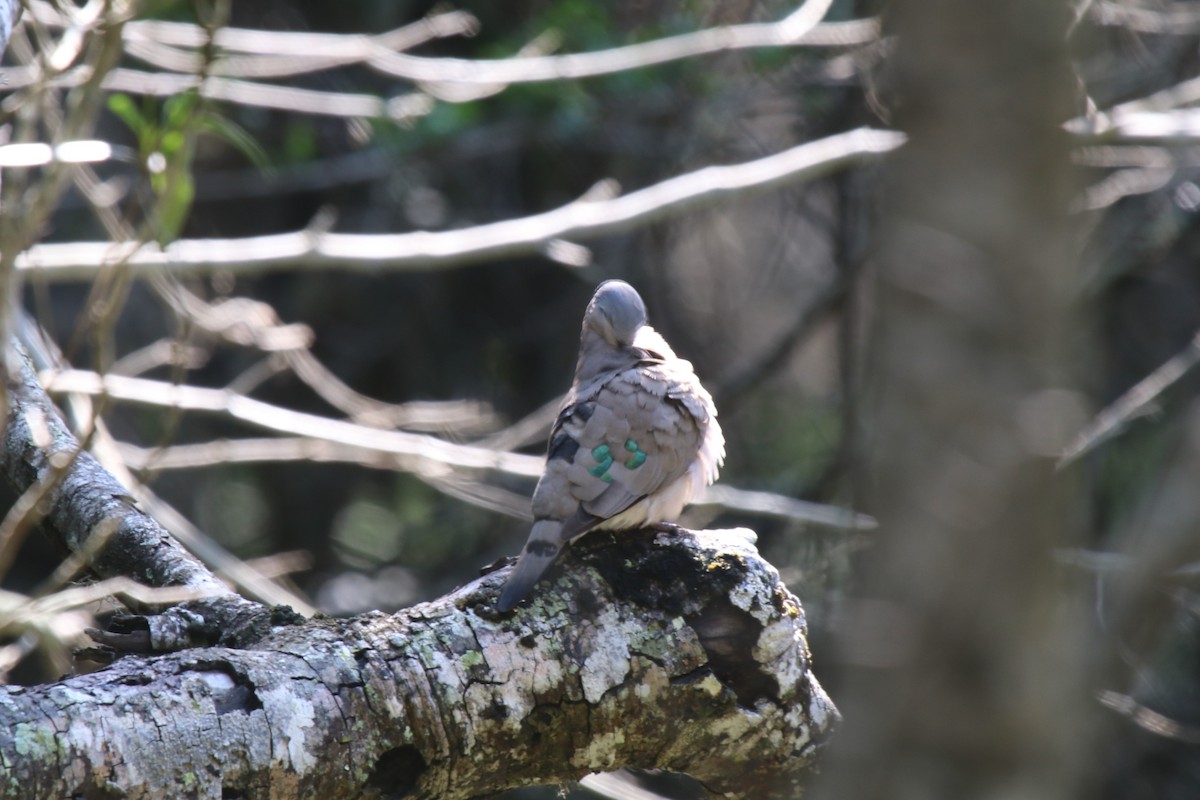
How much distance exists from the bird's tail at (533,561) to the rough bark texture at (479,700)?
0.03 metres

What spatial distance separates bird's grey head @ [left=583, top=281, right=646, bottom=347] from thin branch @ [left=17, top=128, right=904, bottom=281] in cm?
78

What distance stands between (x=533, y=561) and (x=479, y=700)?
1.17 feet

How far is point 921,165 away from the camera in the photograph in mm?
1096

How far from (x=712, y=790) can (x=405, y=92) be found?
185 inches

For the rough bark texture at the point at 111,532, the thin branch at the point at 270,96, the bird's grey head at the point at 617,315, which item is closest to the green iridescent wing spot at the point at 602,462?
the bird's grey head at the point at 617,315

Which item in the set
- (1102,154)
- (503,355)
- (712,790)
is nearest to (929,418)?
(712,790)

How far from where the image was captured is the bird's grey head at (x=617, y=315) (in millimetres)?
3559

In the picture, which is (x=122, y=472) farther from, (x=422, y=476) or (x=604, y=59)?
(x=604, y=59)

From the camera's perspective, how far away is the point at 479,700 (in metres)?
2.20

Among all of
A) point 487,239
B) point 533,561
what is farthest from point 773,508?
point 533,561

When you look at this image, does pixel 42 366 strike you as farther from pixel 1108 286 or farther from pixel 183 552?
pixel 1108 286

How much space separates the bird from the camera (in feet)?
9.33

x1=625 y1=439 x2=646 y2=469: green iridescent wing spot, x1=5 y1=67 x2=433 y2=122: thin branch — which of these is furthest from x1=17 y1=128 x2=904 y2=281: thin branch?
x1=625 y1=439 x2=646 y2=469: green iridescent wing spot

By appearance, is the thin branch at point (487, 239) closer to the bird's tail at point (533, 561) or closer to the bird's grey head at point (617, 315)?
the bird's grey head at point (617, 315)
